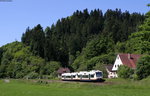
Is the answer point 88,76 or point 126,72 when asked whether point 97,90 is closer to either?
point 126,72

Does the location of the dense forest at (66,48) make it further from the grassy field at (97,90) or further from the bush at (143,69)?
the grassy field at (97,90)

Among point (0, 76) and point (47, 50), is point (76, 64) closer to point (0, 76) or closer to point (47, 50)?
point (47, 50)

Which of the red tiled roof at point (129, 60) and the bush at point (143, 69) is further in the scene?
the red tiled roof at point (129, 60)

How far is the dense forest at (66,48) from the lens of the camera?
9594cm

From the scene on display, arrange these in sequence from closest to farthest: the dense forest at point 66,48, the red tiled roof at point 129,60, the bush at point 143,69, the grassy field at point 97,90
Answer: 1. the grassy field at point 97,90
2. the bush at point 143,69
3. the red tiled roof at point 129,60
4. the dense forest at point 66,48

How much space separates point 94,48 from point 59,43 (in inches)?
1380

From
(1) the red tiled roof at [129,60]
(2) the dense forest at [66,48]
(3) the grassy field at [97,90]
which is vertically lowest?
(3) the grassy field at [97,90]

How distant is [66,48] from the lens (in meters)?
129

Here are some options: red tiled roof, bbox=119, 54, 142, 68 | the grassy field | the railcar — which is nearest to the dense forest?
red tiled roof, bbox=119, 54, 142, 68

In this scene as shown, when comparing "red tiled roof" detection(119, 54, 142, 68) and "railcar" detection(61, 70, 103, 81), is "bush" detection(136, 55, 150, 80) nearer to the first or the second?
"railcar" detection(61, 70, 103, 81)

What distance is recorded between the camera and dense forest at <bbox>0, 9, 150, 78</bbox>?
315 feet

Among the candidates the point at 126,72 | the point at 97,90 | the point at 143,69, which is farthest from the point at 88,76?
the point at 97,90

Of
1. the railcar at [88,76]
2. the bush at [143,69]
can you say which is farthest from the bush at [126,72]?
the bush at [143,69]

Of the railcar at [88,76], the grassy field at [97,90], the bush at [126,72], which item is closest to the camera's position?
the grassy field at [97,90]
